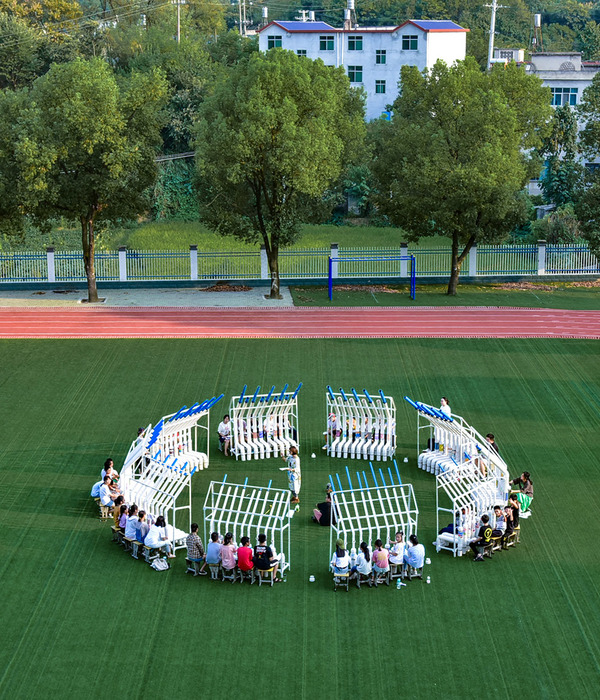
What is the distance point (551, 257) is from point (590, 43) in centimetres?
5511

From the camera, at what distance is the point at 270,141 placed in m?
33.2

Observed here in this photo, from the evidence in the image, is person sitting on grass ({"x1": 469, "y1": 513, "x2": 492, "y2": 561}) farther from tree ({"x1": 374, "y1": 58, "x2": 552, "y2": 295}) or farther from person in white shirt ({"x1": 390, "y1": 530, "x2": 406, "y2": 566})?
tree ({"x1": 374, "y1": 58, "x2": 552, "y2": 295})

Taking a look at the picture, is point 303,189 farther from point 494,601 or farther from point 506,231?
point 494,601

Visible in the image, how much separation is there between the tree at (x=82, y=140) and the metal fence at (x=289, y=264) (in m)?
3.74

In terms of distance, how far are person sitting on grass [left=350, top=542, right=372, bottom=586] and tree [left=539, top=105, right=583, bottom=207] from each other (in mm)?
37619

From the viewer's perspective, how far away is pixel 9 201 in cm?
3284

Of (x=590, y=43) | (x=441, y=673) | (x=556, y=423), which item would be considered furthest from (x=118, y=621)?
(x=590, y=43)

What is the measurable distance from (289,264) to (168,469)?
19720mm

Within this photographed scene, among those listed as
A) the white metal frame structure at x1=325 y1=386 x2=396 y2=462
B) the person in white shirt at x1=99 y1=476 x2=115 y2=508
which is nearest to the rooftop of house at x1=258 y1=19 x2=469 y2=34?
the white metal frame structure at x1=325 y1=386 x2=396 y2=462

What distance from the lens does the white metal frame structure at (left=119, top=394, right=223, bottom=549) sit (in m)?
18.4

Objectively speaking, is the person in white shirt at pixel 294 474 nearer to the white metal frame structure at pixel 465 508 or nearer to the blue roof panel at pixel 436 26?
the white metal frame structure at pixel 465 508

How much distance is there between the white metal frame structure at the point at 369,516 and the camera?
678 inches

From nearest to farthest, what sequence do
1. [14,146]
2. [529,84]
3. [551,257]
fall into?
[14,146] < [529,84] < [551,257]

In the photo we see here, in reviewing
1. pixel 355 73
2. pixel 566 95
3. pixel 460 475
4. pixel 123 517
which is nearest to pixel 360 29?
pixel 355 73
